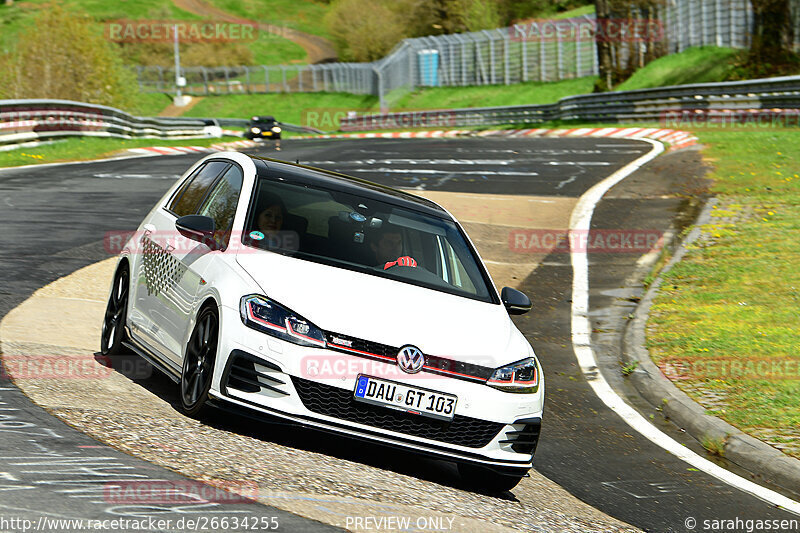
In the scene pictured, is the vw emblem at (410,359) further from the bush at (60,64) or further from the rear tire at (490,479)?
the bush at (60,64)

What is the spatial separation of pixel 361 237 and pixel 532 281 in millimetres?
6627

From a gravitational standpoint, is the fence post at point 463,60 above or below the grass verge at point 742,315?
above

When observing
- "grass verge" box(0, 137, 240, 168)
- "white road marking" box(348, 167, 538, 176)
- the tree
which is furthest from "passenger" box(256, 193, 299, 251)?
the tree

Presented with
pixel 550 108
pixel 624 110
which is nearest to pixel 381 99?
pixel 550 108

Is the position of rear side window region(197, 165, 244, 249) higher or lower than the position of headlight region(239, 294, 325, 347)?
higher

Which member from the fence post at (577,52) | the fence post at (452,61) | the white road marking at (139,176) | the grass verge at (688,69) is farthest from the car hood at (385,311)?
the fence post at (452,61)

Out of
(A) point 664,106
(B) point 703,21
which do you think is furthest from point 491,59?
(A) point 664,106

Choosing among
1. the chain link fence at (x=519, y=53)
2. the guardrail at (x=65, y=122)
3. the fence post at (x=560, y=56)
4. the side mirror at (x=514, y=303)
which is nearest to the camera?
the side mirror at (x=514, y=303)

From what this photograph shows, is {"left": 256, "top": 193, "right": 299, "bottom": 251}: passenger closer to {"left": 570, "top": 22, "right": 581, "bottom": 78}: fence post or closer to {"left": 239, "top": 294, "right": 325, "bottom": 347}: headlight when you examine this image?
{"left": 239, "top": 294, "right": 325, "bottom": 347}: headlight

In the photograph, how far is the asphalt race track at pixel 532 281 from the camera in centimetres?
541

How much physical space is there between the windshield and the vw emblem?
915mm

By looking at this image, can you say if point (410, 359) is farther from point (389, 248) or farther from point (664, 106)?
point (664, 106)

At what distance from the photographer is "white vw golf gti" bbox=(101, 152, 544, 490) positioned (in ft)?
19.3

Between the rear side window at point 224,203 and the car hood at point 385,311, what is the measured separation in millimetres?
484
